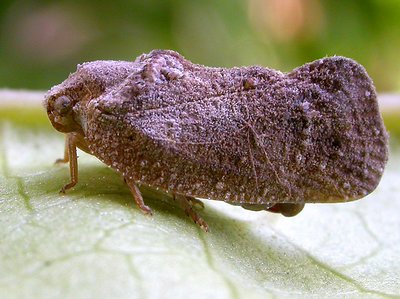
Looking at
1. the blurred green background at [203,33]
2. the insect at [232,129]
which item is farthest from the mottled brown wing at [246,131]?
the blurred green background at [203,33]

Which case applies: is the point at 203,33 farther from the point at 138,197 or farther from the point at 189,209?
the point at 138,197

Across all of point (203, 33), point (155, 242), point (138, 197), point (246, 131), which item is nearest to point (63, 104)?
point (138, 197)

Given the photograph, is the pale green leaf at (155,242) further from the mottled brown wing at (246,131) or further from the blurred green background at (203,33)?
the blurred green background at (203,33)

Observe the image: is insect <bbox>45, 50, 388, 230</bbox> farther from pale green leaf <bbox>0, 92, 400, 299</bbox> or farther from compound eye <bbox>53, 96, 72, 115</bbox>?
pale green leaf <bbox>0, 92, 400, 299</bbox>

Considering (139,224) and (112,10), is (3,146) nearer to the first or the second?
(139,224)

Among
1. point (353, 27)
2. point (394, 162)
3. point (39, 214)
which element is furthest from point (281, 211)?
point (353, 27)

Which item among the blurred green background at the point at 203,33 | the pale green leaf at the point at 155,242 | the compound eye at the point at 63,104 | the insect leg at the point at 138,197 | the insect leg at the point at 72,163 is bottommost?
the pale green leaf at the point at 155,242
